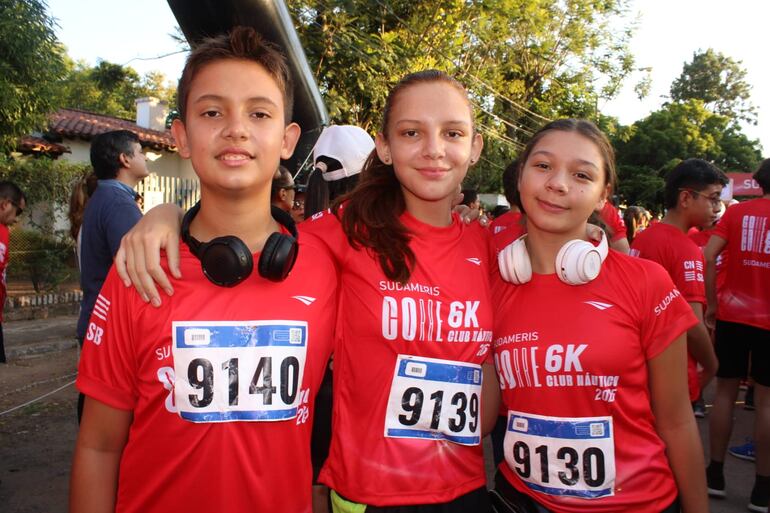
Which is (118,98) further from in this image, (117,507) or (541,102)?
(117,507)

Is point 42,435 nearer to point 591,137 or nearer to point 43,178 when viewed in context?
point 591,137

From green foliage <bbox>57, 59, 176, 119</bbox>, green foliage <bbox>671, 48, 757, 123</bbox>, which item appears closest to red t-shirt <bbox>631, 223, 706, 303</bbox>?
green foliage <bbox>57, 59, 176, 119</bbox>

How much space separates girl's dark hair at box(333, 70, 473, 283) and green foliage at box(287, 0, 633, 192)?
10.5 metres

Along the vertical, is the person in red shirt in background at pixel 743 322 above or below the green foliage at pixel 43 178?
below

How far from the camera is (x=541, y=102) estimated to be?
26703mm

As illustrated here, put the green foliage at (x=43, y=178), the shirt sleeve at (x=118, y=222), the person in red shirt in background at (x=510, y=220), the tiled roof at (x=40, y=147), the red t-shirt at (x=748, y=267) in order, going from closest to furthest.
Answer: the person in red shirt in background at (x=510, y=220) → the shirt sleeve at (x=118, y=222) → the red t-shirt at (x=748, y=267) → the green foliage at (x=43, y=178) → the tiled roof at (x=40, y=147)

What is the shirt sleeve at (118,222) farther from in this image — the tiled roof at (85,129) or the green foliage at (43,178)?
the tiled roof at (85,129)

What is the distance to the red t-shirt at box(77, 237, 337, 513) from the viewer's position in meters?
1.64

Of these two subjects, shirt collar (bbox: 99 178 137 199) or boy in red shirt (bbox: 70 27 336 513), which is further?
shirt collar (bbox: 99 178 137 199)

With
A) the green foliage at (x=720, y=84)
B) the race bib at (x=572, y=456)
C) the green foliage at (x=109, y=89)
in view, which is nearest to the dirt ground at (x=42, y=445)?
the race bib at (x=572, y=456)

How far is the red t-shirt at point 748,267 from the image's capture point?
4488mm

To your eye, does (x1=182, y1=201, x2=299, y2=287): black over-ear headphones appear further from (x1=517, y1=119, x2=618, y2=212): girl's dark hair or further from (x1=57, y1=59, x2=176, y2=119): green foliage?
(x1=57, y1=59, x2=176, y2=119): green foliage

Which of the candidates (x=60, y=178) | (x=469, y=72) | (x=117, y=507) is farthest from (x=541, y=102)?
(x=117, y=507)

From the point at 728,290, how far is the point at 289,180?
11.7 feet
